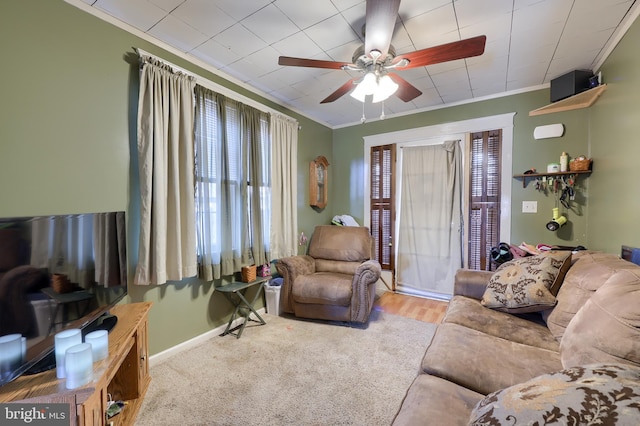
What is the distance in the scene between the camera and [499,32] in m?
1.93

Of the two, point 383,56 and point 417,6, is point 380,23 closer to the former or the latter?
point 383,56

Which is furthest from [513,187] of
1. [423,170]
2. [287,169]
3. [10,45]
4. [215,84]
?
[10,45]

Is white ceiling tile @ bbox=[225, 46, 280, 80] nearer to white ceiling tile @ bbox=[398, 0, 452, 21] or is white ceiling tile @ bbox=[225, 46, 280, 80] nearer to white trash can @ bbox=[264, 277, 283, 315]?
white ceiling tile @ bbox=[398, 0, 452, 21]

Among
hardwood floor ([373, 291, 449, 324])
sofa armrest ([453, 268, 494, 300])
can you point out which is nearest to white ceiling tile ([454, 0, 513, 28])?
sofa armrest ([453, 268, 494, 300])

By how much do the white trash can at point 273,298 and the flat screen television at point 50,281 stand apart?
156 cm

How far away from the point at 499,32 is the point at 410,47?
65cm

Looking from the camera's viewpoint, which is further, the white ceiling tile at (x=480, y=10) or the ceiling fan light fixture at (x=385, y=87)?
the ceiling fan light fixture at (x=385, y=87)

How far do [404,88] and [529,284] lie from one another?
1.76 meters

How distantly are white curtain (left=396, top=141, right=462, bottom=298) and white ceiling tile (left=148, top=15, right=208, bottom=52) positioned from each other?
284cm

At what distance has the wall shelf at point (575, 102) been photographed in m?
2.27

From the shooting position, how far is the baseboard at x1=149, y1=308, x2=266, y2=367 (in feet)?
6.69

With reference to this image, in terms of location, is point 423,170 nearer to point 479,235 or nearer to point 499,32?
point 479,235

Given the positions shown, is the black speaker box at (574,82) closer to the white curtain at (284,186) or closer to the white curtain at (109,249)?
the white curtain at (284,186)

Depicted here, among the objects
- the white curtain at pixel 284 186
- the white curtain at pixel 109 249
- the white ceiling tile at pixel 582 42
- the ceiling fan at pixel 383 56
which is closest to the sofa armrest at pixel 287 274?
the white curtain at pixel 284 186
